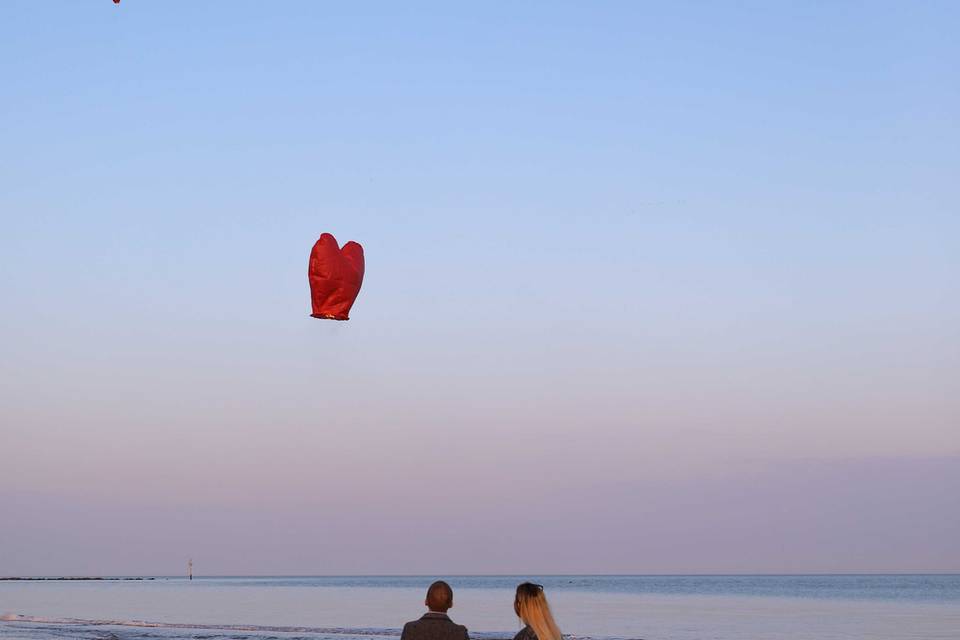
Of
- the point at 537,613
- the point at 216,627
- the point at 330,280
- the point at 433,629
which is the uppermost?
the point at 330,280

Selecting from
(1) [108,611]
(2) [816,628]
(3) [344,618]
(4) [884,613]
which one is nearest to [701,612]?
(4) [884,613]

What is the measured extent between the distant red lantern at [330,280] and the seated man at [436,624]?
671cm

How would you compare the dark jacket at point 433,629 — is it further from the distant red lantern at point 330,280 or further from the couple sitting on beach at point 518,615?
the distant red lantern at point 330,280

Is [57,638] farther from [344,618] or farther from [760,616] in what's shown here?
[760,616]

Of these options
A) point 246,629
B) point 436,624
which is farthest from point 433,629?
point 246,629

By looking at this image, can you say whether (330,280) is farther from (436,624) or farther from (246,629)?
(246,629)

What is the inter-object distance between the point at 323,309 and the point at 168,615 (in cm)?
3268

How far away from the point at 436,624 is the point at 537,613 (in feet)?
2.08

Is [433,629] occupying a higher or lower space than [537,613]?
lower

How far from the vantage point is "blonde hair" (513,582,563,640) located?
600cm

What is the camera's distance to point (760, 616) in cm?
4122

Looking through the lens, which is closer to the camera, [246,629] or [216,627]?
[246,629]

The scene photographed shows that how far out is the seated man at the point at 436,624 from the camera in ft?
20.6

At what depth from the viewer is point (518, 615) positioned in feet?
20.1
